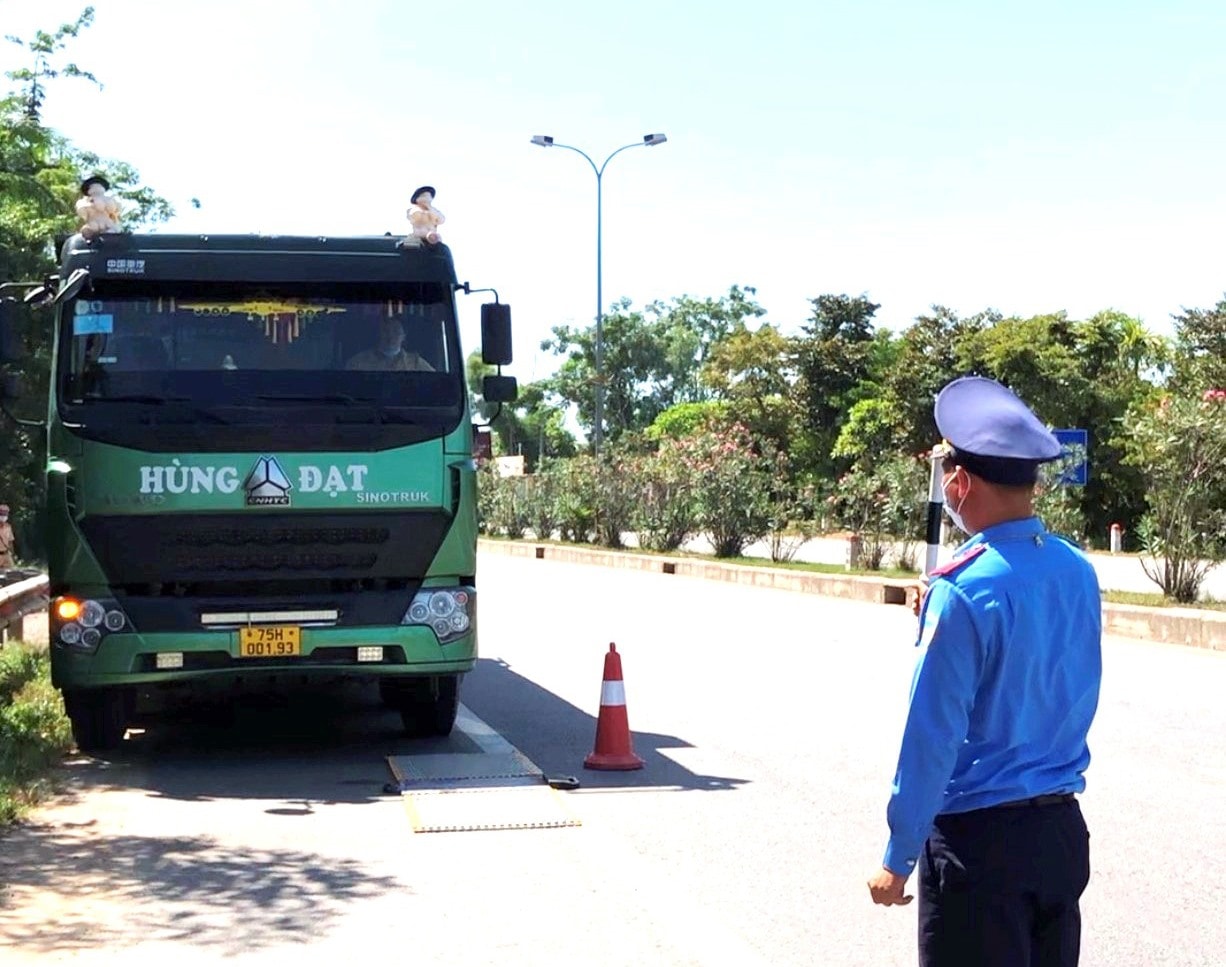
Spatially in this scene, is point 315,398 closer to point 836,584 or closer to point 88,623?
point 88,623

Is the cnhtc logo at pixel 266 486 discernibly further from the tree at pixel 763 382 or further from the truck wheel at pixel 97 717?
the tree at pixel 763 382

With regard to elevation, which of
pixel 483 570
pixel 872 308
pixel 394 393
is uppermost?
pixel 872 308

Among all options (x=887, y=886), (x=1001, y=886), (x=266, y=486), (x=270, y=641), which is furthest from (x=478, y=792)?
(x=1001, y=886)

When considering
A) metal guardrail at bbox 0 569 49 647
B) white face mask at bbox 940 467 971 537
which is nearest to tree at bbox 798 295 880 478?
metal guardrail at bbox 0 569 49 647

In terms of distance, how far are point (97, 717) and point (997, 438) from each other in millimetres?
7494

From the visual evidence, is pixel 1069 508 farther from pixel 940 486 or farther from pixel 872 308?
pixel 872 308

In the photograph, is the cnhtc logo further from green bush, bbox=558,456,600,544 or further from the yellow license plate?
green bush, bbox=558,456,600,544

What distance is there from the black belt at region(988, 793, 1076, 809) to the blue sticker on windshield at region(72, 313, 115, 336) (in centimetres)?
720

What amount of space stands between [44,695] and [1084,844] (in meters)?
9.50

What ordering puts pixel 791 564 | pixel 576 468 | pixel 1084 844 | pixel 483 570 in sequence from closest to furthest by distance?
pixel 1084 844 → pixel 791 564 → pixel 483 570 → pixel 576 468

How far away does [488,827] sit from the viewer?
24.6 feet

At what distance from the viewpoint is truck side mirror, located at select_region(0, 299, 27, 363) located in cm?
916

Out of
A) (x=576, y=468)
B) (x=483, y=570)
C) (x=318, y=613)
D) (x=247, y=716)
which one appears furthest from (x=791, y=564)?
(x=318, y=613)

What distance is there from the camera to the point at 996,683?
3.27m
